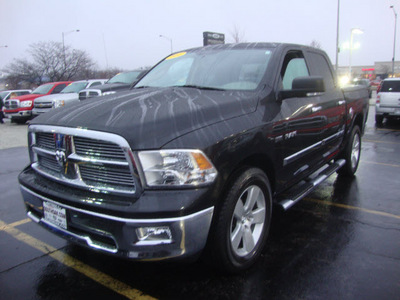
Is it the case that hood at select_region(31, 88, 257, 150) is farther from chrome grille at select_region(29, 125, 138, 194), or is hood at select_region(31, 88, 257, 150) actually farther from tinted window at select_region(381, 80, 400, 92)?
tinted window at select_region(381, 80, 400, 92)

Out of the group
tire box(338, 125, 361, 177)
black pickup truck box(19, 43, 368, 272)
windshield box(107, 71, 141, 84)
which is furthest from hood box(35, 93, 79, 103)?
black pickup truck box(19, 43, 368, 272)

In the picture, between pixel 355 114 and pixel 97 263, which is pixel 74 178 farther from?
pixel 355 114

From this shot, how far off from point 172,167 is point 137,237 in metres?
0.50

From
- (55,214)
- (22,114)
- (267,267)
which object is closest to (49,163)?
(55,214)

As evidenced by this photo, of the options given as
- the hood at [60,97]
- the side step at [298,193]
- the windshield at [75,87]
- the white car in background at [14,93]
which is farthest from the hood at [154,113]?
the white car in background at [14,93]

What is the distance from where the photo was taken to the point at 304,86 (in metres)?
3.04

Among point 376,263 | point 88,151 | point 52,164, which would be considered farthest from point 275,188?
point 52,164

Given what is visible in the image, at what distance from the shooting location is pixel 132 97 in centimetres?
295

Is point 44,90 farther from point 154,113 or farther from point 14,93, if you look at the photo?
point 154,113

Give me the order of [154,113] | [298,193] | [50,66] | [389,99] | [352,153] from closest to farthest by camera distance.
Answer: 1. [154,113]
2. [298,193]
3. [352,153]
4. [389,99]
5. [50,66]

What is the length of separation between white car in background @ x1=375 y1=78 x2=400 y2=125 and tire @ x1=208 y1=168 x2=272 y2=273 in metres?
11.3

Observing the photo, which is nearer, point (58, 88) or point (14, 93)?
point (58, 88)

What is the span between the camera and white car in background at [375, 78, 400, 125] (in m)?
12.0

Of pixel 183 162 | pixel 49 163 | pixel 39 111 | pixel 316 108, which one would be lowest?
pixel 39 111
